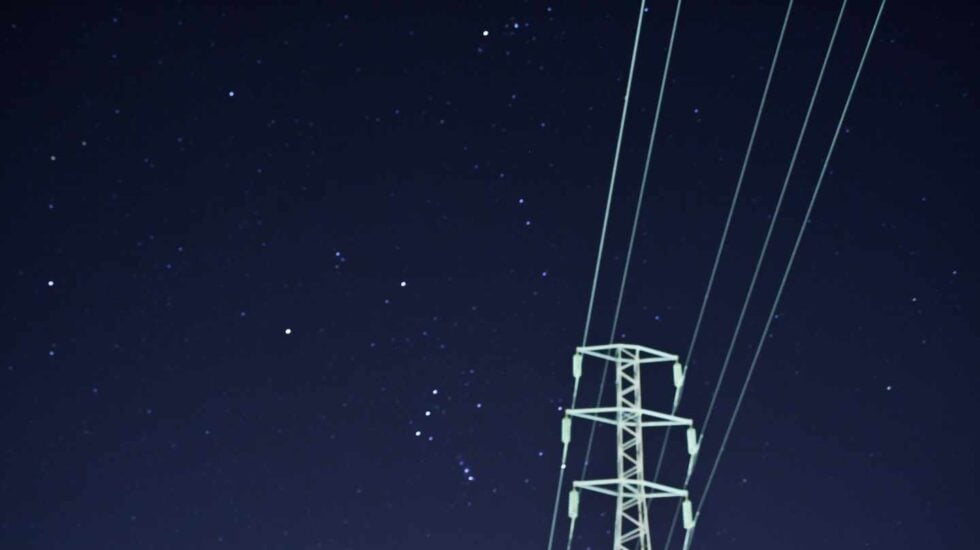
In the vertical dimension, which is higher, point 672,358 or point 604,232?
point 604,232

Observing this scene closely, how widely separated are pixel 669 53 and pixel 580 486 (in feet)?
20.6

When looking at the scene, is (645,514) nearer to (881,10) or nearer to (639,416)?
(639,416)

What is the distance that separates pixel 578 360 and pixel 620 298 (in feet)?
4.60

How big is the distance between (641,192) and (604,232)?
79 centimetres

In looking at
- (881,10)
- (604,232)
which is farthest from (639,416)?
(881,10)

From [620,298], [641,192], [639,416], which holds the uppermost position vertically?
[641,192]

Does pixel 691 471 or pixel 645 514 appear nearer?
pixel 645 514

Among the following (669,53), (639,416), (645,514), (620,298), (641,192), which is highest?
(669,53)

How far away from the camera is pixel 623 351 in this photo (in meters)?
20.8

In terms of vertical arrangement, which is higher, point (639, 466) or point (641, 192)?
point (641, 192)

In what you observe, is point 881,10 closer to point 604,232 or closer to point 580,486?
point 604,232

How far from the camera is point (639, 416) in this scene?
20047 millimetres

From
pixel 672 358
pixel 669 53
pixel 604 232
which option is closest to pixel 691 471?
pixel 672 358

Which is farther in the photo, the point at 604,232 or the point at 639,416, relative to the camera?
the point at 604,232
